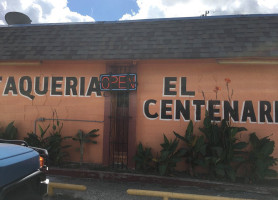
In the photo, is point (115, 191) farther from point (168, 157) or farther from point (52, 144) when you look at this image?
point (52, 144)

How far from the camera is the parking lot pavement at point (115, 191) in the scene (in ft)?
14.0

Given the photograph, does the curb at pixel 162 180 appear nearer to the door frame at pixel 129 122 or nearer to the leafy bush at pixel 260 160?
the leafy bush at pixel 260 160

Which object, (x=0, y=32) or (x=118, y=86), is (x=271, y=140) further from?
(x=0, y=32)

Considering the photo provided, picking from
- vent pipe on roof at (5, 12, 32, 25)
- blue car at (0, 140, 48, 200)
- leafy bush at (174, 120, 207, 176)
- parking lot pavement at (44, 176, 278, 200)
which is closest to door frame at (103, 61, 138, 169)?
parking lot pavement at (44, 176, 278, 200)

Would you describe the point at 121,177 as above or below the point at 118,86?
below

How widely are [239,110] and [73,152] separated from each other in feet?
15.1

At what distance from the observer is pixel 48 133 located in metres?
6.11

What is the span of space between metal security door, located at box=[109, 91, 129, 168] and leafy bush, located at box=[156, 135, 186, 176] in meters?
1.18

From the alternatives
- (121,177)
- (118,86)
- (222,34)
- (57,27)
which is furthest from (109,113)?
(222,34)

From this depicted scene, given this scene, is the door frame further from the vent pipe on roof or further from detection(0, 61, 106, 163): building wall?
the vent pipe on roof

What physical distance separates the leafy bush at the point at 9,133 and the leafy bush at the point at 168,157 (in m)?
4.10

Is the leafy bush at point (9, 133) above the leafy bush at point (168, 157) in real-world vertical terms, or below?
above

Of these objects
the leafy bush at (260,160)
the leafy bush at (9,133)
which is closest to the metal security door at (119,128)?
the leafy bush at (9,133)

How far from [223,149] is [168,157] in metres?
1.28
